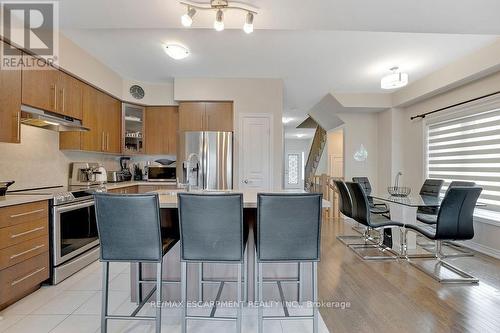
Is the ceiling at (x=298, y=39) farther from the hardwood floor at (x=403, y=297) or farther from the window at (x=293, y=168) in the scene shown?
the window at (x=293, y=168)

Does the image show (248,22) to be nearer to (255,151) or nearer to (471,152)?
(255,151)

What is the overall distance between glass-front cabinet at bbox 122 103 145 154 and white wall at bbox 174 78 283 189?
0.86 m

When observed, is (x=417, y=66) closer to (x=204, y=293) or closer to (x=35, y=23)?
(x=204, y=293)

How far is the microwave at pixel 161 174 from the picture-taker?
4.91 meters

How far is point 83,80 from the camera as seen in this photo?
3689 millimetres

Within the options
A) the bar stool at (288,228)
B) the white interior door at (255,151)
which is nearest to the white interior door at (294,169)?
the white interior door at (255,151)

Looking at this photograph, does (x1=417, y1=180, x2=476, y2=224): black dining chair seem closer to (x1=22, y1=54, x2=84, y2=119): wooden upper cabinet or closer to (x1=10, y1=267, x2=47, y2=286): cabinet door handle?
(x1=10, y1=267, x2=47, y2=286): cabinet door handle

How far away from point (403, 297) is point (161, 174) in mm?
4009

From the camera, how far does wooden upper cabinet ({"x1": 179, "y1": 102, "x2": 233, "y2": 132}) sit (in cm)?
473

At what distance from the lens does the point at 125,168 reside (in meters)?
5.09

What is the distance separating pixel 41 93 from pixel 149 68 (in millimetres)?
1612

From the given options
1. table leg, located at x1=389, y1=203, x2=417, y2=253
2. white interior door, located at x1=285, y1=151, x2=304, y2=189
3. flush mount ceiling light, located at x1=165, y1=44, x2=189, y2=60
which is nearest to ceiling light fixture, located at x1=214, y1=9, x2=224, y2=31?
flush mount ceiling light, located at x1=165, y1=44, x2=189, y2=60

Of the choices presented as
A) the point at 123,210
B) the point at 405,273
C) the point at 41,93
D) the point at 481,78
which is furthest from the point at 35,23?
the point at 481,78

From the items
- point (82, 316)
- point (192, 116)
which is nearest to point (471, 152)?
point (192, 116)
